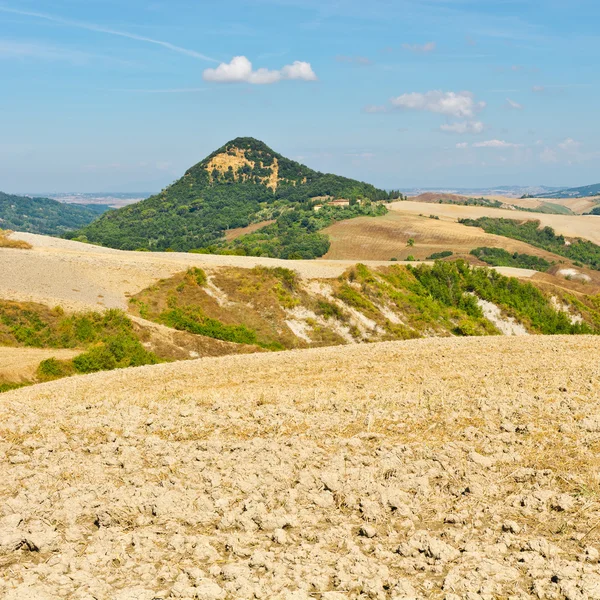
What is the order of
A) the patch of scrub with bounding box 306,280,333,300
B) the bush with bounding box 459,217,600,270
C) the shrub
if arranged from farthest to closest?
the bush with bounding box 459,217,600,270 < the patch of scrub with bounding box 306,280,333,300 < the shrub

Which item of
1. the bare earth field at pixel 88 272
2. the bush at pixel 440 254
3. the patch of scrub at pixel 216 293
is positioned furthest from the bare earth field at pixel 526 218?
the patch of scrub at pixel 216 293

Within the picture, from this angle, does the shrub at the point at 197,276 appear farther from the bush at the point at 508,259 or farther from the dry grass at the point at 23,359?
the bush at the point at 508,259

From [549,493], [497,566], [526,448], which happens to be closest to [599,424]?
[526,448]

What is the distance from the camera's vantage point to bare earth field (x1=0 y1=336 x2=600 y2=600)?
27.0ft

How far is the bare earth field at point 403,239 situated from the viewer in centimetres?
12850

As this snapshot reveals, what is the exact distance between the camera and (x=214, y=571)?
27.5 ft

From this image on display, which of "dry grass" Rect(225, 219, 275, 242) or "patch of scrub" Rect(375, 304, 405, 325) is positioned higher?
"dry grass" Rect(225, 219, 275, 242)

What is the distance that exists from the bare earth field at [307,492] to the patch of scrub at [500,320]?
136 ft

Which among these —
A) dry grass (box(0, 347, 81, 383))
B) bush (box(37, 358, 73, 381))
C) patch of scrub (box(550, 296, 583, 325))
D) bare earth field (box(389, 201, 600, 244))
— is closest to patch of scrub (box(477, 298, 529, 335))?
patch of scrub (box(550, 296, 583, 325))

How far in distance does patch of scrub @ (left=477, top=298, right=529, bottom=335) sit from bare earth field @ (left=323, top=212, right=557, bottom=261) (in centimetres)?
6042

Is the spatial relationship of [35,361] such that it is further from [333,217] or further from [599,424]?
[333,217]

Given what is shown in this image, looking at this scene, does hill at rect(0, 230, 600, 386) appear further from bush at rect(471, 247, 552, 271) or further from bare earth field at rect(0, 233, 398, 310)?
bush at rect(471, 247, 552, 271)

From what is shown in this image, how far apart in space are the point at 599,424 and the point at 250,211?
188 m

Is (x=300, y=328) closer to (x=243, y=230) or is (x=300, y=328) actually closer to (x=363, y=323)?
(x=363, y=323)
